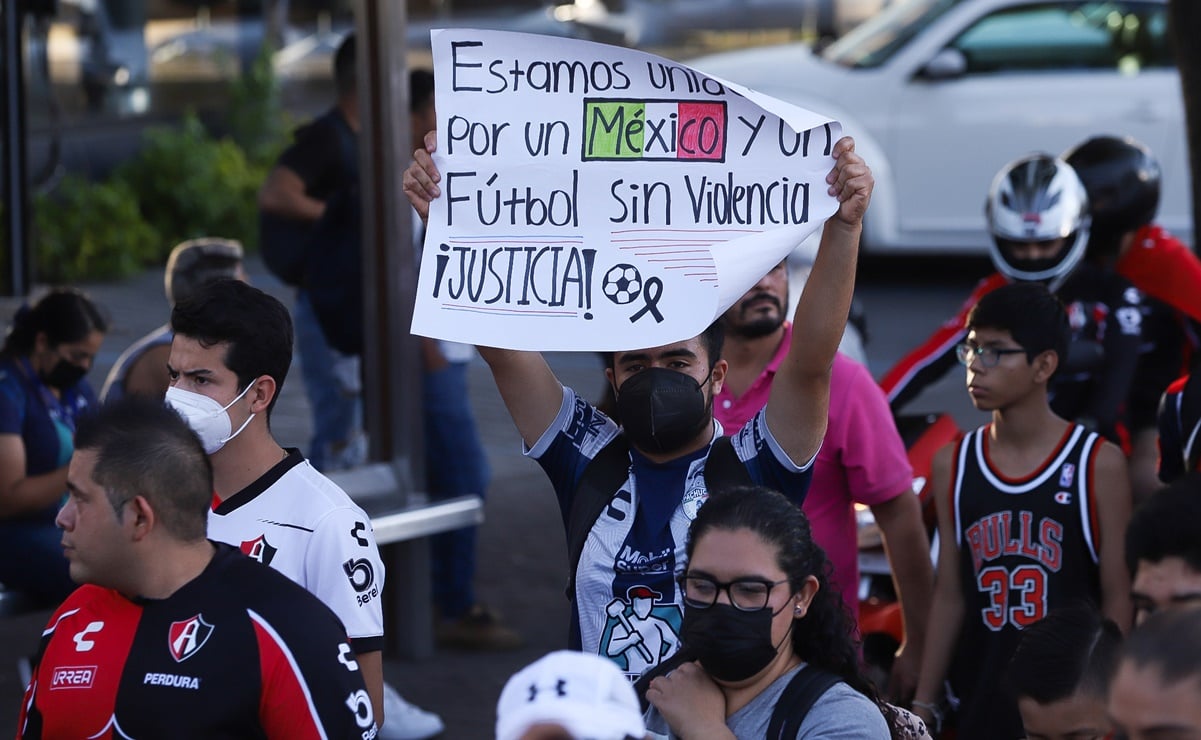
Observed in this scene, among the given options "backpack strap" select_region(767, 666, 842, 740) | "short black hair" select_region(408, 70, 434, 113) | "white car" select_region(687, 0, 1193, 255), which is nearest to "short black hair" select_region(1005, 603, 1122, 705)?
"backpack strap" select_region(767, 666, 842, 740)

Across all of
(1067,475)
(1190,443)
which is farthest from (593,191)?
(1190,443)

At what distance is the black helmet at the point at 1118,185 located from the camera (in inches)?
226

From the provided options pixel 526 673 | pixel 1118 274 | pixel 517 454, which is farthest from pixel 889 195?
pixel 526 673

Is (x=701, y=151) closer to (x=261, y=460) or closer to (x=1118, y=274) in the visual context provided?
(x=261, y=460)

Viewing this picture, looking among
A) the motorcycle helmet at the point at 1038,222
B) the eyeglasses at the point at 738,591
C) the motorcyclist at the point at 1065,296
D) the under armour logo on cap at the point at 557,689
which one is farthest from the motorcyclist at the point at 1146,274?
the under armour logo on cap at the point at 557,689

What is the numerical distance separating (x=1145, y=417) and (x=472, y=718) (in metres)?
2.56

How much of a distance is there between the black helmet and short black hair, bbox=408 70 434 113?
2524 millimetres

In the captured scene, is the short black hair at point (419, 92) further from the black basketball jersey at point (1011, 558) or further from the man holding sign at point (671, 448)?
A: the man holding sign at point (671, 448)

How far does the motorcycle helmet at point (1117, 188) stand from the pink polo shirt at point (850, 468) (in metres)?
1.79

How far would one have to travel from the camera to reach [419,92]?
22.8 feet

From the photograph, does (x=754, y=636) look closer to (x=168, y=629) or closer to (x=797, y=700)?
(x=797, y=700)

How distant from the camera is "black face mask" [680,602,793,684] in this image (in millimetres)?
2920

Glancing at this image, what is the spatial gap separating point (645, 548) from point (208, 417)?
0.92 m

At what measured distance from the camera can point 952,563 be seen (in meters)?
4.35
